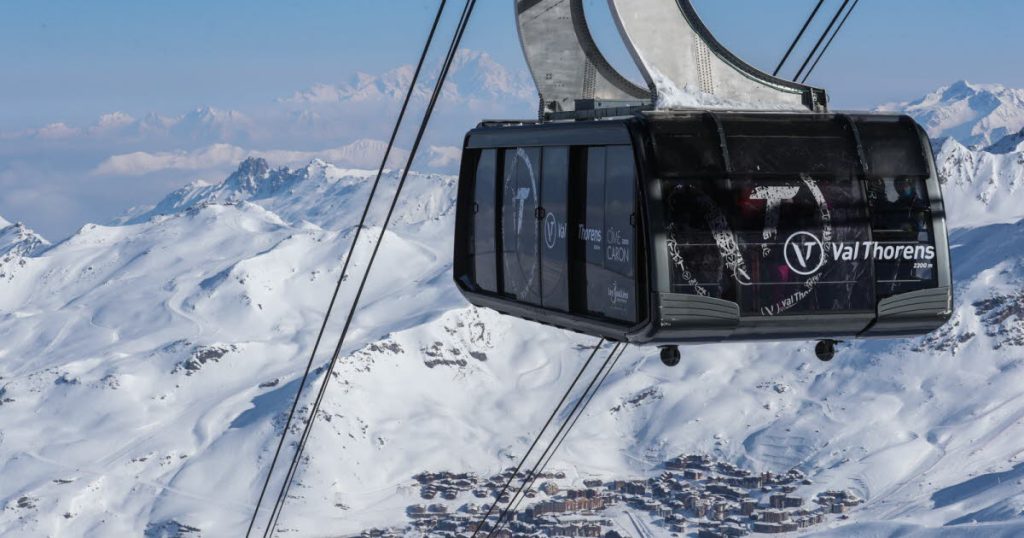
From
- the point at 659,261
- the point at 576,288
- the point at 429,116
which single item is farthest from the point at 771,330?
the point at 429,116

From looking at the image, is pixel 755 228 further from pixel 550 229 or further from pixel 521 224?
pixel 521 224

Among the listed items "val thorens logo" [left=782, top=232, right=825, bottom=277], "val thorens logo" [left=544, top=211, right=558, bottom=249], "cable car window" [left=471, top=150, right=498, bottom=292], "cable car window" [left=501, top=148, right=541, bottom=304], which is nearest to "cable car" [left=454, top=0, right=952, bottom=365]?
"val thorens logo" [left=782, top=232, right=825, bottom=277]

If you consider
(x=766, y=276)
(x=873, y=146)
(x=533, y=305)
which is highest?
(x=873, y=146)

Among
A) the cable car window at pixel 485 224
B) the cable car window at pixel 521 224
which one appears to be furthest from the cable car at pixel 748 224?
the cable car window at pixel 485 224

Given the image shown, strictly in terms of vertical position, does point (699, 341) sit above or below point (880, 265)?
below

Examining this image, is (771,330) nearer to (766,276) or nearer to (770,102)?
(766,276)

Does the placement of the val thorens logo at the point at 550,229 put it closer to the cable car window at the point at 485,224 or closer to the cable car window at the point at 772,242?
the cable car window at the point at 485,224

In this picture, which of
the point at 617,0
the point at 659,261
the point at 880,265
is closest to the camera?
the point at 659,261
